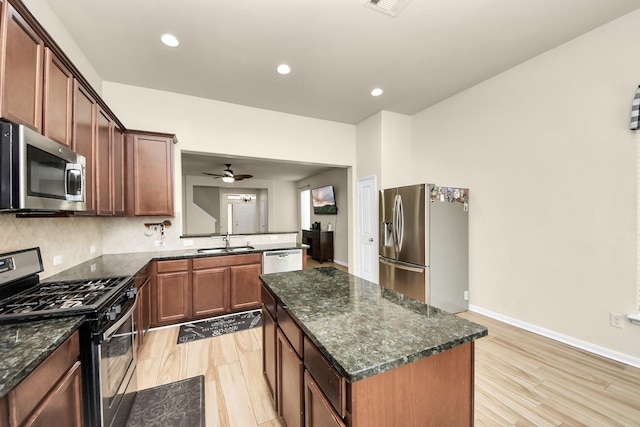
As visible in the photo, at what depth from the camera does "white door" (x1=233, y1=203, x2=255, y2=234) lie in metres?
9.41

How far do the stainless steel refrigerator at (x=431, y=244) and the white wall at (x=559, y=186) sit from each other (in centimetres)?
22

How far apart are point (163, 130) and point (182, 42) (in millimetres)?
1318

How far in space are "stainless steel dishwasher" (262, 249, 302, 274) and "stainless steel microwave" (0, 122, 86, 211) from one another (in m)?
2.16

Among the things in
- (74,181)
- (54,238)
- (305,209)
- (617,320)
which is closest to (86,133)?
(74,181)

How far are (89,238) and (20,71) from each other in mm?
2022

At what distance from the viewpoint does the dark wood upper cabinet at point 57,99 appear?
4.86 ft

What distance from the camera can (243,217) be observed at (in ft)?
31.1

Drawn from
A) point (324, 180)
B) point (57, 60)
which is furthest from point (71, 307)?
point (324, 180)

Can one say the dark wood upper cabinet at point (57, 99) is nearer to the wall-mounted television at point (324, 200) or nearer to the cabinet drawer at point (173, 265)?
the cabinet drawer at point (173, 265)

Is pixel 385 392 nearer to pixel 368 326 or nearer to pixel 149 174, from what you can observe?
pixel 368 326

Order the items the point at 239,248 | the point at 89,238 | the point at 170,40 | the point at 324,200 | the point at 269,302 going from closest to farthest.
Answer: the point at 269,302, the point at 170,40, the point at 89,238, the point at 239,248, the point at 324,200

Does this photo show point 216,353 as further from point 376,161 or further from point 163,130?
point 376,161

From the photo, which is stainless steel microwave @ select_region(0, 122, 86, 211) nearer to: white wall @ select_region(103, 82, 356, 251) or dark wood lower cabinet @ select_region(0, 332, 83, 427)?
dark wood lower cabinet @ select_region(0, 332, 83, 427)

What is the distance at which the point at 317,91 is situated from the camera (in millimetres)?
3512
